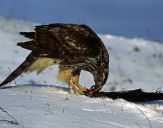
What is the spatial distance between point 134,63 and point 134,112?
1008 cm

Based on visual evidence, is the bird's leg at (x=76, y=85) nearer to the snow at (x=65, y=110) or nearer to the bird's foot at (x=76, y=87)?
the bird's foot at (x=76, y=87)

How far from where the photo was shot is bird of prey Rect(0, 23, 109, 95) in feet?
25.2

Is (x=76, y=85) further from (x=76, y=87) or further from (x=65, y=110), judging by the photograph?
(x=65, y=110)

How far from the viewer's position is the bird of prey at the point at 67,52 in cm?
769

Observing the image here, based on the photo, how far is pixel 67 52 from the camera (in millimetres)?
7707

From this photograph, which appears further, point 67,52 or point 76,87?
point 76,87

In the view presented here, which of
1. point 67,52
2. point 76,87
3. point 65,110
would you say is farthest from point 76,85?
point 65,110

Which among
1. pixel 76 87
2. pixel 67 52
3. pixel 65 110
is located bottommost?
pixel 65 110

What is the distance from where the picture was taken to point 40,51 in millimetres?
7688

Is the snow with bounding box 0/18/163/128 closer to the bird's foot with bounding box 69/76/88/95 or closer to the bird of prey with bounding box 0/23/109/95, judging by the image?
the bird's foot with bounding box 69/76/88/95

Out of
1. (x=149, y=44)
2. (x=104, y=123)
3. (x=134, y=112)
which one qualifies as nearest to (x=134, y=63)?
(x=149, y=44)

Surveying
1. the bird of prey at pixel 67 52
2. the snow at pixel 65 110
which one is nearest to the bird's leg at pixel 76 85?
the bird of prey at pixel 67 52

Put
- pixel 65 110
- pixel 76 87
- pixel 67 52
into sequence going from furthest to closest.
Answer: pixel 76 87, pixel 67 52, pixel 65 110

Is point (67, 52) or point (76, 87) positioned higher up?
point (67, 52)
